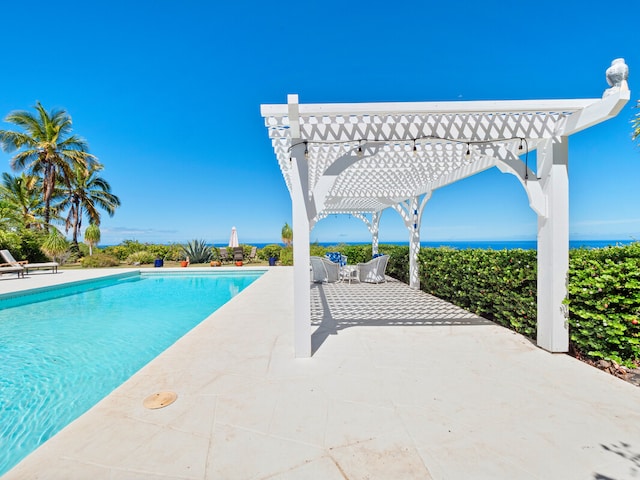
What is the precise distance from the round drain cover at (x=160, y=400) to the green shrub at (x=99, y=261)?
1802 centimetres

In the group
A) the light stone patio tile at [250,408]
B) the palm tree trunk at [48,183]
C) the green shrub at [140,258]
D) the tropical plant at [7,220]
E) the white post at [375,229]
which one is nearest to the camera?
the light stone patio tile at [250,408]

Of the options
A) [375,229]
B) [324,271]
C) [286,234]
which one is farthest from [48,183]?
[375,229]

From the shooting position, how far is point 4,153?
1728 cm

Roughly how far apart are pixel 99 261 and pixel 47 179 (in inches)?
261

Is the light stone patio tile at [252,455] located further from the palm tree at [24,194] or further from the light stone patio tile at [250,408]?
the palm tree at [24,194]

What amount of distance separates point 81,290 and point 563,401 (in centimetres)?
1344

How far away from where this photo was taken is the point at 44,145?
56.5 ft

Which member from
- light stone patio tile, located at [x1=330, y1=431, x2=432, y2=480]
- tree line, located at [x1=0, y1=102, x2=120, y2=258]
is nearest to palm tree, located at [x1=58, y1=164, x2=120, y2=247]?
tree line, located at [x1=0, y1=102, x2=120, y2=258]

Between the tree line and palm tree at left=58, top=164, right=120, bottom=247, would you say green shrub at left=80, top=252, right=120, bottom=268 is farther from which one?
palm tree at left=58, top=164, right=120, bottom=247

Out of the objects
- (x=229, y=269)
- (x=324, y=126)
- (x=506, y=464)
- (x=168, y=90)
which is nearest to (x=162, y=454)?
(x=506, y=464)

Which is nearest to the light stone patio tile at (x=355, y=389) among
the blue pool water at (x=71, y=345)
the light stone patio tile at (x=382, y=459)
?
the light stone patio tile at (x=382, y=459)

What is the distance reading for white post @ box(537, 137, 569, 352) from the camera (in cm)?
355

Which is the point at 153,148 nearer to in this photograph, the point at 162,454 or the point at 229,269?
the point at 229,269

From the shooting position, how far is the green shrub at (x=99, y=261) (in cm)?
1641
